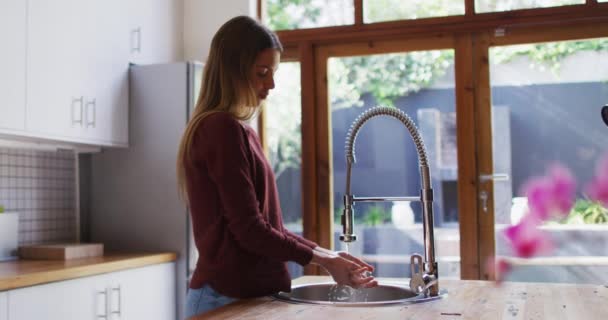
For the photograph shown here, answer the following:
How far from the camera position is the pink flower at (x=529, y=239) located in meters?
0.33

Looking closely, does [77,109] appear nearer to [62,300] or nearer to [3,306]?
[62,300]

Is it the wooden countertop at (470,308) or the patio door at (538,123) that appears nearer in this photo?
the wooden countertop at (470,308)

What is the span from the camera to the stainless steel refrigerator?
118 inches

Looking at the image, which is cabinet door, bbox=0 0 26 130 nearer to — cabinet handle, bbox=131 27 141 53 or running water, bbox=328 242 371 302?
cabinet handle, bbox=131 27 141 53

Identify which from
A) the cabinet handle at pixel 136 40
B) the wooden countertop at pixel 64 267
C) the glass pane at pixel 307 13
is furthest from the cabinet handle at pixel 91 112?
the glass pane at pixel 307 13

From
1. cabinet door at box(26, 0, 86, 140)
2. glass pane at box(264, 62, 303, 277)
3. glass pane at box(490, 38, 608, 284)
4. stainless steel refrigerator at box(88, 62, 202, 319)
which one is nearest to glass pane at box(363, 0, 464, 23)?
glass pane at box(490, 38, 608, 284)

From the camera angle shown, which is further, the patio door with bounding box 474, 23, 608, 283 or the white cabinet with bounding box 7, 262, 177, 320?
the patio door with bounding box 474, 23, 608, 283

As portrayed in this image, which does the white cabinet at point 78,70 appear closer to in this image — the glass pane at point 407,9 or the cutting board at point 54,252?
the cutting board at point 54,252

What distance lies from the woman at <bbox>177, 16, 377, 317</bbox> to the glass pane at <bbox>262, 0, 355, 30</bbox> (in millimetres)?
1803

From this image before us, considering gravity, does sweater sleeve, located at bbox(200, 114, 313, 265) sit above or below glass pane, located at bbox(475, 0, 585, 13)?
below

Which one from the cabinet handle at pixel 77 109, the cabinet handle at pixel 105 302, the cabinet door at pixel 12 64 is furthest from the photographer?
the cabinet handle at pixel 77 109

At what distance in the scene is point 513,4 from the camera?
9.87 ft

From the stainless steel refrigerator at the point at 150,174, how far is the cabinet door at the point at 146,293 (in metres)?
0.07

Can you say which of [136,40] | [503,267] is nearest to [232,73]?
[503,267]
